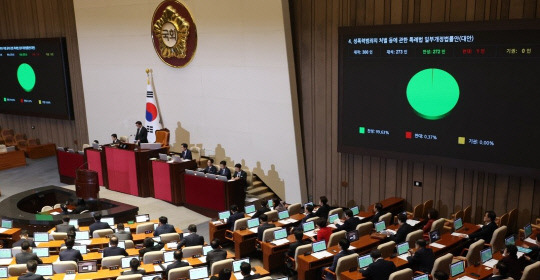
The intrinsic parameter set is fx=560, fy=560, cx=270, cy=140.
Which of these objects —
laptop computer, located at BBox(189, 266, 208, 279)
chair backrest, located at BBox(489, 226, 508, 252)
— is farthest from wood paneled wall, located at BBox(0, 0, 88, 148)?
chair backrest, located at BBox(489, 226, 508, 252)

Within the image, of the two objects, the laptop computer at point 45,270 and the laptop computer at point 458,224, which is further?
the laptop computer at point 458,224

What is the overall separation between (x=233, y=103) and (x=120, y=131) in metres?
4.95

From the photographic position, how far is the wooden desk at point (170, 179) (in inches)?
555

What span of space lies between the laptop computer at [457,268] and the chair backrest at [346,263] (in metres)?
1.37

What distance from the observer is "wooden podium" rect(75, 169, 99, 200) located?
13617mm

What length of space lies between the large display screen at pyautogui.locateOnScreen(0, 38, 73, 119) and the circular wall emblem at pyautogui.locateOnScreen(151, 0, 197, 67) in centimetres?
473

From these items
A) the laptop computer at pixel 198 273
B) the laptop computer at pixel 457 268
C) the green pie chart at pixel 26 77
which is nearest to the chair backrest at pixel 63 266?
the laptop computer at pixel 198 273

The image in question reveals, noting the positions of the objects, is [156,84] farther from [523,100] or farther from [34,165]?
[523,100]

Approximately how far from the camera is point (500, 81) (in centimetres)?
1030

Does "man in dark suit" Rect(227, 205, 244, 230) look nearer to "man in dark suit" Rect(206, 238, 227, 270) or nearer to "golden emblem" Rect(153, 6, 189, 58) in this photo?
"man in dark suit" Rect(206, 238, 227, 270)

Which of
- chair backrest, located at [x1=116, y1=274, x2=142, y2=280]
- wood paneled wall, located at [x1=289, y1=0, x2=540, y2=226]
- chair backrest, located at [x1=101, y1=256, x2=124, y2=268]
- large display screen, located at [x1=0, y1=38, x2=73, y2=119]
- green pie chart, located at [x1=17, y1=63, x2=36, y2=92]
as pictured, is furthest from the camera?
green pie chart, located at [x1=17, y1=63, x2=36, y2=92]

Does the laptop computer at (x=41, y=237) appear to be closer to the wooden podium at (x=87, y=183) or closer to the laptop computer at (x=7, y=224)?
the laptop computer at (x=7, y=224)

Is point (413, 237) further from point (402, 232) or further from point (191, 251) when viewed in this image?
point (191, 251)

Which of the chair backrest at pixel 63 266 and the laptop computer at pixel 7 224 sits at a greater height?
the chair backrest at pixel 63 266
